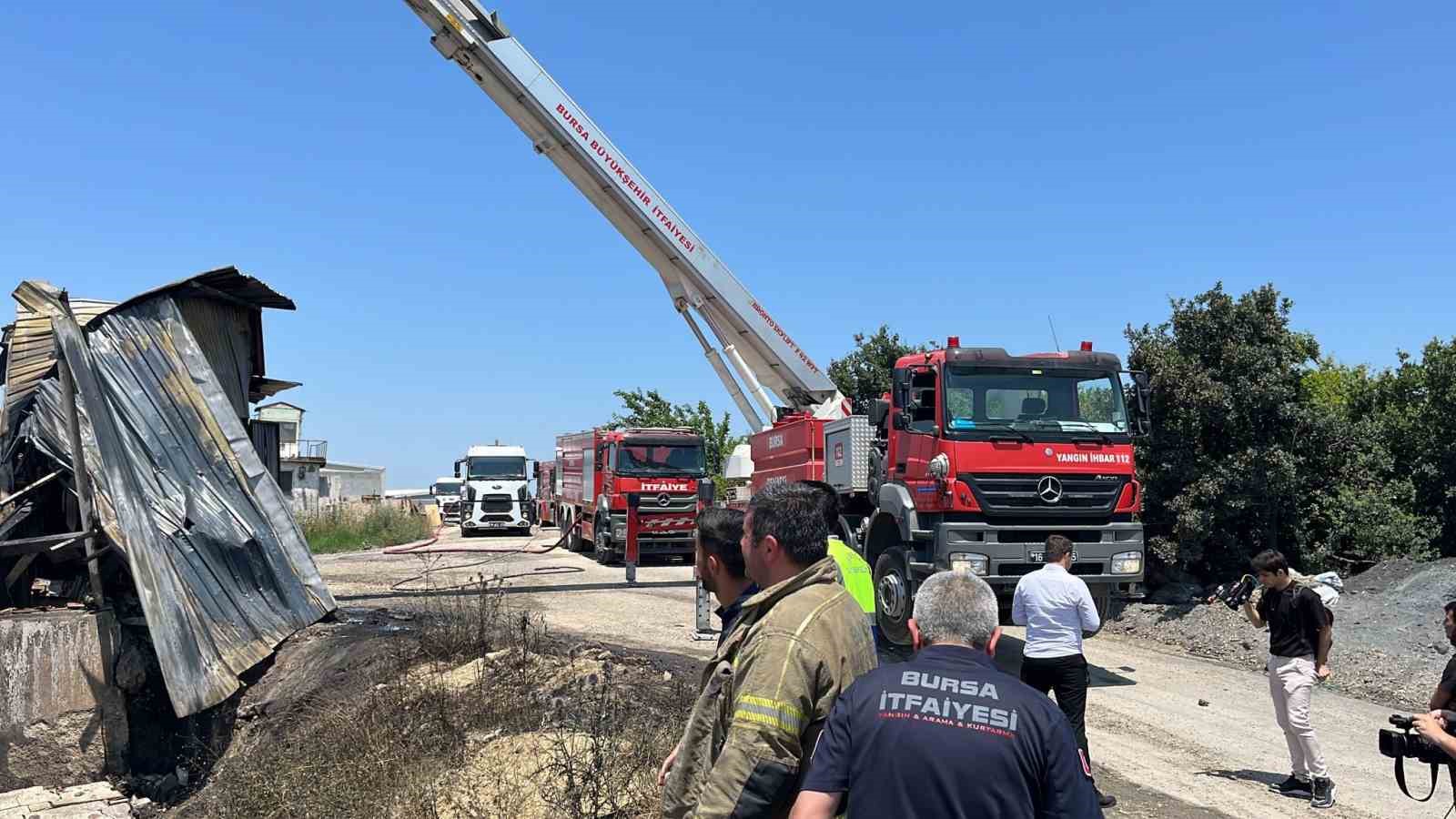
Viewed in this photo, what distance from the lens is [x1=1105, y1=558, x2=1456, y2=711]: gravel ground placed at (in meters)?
10.7

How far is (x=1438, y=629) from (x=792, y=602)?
455 inches

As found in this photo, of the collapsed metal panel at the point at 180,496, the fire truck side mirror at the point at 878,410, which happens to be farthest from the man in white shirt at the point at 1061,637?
the collapsed metal panel at the point at 180,496

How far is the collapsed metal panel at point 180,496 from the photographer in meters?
8.52

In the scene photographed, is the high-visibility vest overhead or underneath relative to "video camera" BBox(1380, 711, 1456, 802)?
overhead

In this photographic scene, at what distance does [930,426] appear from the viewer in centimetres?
1035

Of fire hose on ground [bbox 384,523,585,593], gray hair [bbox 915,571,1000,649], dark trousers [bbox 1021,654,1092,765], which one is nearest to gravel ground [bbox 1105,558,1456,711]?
dark trousers [bbox 1021,654,1092,765]

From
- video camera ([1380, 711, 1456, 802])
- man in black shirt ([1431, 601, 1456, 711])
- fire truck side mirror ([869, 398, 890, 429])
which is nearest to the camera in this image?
video camera ([1380, 711, 1456, 802])

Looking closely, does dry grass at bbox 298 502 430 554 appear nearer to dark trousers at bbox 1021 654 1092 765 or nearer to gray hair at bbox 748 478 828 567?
dark trousers at bbox 1021 654 1092 765

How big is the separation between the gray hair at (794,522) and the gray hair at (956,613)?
0.37 meters

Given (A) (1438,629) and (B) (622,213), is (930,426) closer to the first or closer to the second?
(A) (1438,629)

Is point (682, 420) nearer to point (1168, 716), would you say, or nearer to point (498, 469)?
point (498, 469)

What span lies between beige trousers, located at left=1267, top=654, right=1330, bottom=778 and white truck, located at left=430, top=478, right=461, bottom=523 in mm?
42649

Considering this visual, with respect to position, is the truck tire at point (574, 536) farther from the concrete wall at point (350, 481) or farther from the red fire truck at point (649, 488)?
the concrete wall at point (350, 481)

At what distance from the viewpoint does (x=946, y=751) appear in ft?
7.95
